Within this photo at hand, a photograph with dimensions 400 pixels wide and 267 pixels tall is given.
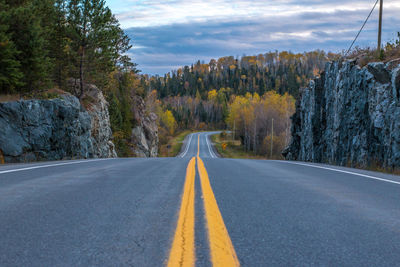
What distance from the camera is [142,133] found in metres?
52.7

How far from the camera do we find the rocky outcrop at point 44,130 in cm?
1767

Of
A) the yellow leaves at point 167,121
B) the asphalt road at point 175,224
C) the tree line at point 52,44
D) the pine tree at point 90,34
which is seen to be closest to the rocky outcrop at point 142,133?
the tree line at point 52,44

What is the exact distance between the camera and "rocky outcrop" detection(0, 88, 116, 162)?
17.7 metres

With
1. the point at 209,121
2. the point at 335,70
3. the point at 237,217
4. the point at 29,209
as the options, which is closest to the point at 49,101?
the point at 335,70

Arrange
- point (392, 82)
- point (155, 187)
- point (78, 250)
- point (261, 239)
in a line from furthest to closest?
→ point (392, 82) < point (155, 187) < point (261, 239) < point (78, 250)

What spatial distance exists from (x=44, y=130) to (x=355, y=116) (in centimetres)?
1573

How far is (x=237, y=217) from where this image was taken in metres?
4.16

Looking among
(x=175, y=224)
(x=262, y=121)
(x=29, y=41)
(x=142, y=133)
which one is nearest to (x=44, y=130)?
(x=29, y=41)

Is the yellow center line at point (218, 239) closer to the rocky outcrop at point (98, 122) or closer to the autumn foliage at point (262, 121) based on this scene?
the rocky outcrop at point (98, 122)

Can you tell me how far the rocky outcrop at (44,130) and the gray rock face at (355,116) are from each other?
1504cm

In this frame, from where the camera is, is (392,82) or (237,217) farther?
(392,82)

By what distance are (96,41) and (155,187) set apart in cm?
2603

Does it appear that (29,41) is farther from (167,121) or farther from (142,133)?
(167,121)

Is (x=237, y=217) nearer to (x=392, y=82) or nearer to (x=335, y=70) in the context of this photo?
(x=392, y=82)
